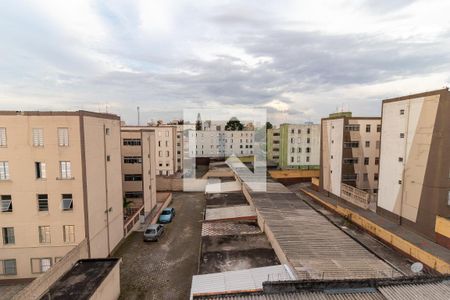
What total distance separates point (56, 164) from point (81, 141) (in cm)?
225

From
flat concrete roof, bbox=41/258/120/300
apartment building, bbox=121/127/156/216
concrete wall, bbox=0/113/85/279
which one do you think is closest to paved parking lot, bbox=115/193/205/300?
flat concrete roof, bbox=41/258/120/300

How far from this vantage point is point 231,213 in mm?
24688

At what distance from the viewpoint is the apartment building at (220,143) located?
72.4m

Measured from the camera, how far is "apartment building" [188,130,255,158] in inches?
2849

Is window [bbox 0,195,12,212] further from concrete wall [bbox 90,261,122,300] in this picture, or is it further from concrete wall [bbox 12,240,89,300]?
concrete wall [bbox 90,261,122,300]

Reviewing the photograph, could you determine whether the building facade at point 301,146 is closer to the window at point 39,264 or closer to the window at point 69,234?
the window at point 69,234

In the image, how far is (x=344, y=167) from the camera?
33094mm

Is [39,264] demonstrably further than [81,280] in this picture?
Yes

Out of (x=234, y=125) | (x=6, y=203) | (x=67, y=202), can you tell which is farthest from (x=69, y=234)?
(x=234, y=125)

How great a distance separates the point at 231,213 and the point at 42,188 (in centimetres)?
1552

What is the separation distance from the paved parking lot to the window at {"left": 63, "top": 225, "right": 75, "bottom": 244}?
4279mm

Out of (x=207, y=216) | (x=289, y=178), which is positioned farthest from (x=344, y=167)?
(x=207, y=216)

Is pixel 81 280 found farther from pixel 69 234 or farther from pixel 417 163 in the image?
pixel 417 163

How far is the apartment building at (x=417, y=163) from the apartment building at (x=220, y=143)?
167ft
